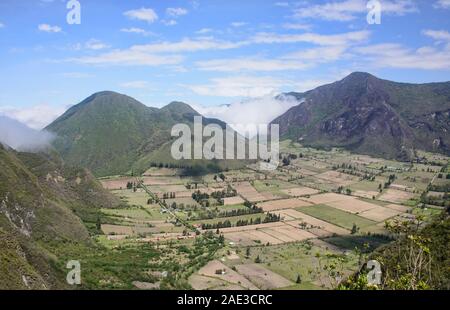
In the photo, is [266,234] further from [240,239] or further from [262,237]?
[240,239]

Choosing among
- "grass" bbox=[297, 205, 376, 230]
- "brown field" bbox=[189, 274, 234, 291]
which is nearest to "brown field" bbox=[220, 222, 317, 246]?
"grass" bbox=[297, 205, 376, 230]

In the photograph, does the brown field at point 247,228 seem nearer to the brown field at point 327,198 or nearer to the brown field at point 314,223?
the brown field at point 314,223

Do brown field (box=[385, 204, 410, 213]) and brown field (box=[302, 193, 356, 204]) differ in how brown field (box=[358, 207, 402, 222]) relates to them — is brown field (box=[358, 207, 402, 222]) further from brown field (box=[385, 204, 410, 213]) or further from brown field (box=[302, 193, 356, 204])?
brown field (box=[302, 193, 356, 204])

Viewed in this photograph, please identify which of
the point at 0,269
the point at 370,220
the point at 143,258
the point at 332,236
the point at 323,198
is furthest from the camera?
the point at 323,198

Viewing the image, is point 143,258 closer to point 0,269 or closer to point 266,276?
point 266,276

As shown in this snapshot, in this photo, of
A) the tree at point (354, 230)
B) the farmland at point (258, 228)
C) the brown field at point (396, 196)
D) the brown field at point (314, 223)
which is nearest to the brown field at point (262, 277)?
the farmland at point (258, 228)

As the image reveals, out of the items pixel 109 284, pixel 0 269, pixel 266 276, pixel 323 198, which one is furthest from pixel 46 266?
pixel 323 198
